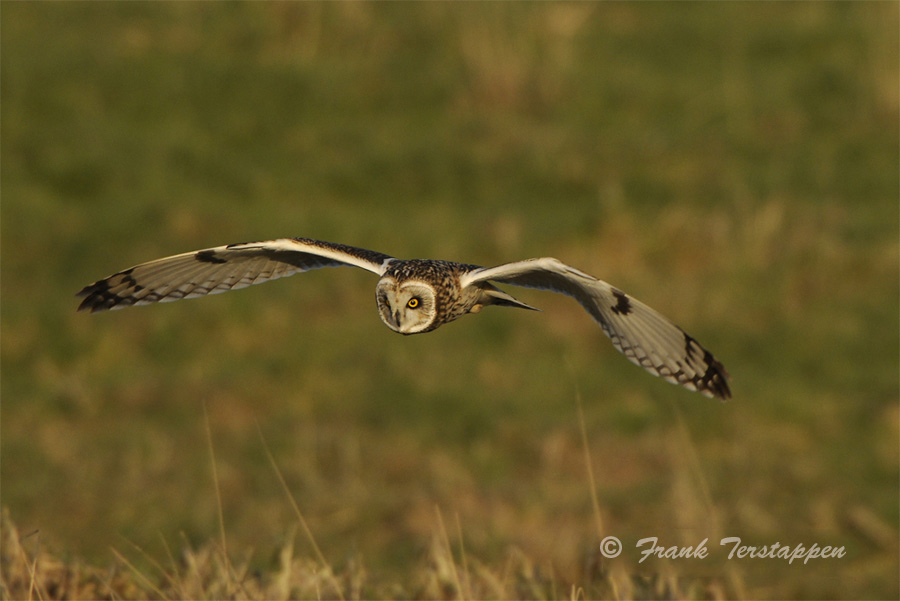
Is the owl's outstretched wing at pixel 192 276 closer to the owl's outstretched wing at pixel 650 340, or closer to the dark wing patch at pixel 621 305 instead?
the owl's outstretched wing at pixel 650 340

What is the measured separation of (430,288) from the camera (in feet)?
11.4

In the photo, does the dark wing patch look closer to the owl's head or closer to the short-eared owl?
the short-eared owl

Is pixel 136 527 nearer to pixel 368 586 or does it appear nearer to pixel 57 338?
pixel 57 338

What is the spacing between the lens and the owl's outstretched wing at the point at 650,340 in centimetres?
377

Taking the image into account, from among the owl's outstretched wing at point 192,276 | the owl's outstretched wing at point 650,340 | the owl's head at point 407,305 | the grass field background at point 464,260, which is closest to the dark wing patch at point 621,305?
the owl's outstretched wing at point 650,340

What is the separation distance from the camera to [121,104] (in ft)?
31.7

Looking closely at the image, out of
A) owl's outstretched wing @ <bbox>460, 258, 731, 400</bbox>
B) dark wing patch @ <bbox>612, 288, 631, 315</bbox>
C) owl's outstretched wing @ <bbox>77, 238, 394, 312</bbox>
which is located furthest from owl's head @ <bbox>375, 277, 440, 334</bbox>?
owl's outstretched wing @ <bbox>77, 238, 394, 312</bbox>

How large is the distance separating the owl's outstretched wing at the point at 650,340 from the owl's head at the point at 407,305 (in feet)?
1.07

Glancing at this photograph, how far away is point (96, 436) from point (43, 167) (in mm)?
2654

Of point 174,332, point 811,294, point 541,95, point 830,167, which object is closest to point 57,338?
point 174,332

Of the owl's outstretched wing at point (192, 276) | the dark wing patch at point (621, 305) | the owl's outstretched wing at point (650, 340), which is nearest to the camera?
the dark wing patch at point (621, 305)

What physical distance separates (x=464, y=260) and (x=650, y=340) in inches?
184

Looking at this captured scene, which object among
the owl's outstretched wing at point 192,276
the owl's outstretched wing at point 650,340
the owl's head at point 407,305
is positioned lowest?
the owl's outstretched wing at point 650,340

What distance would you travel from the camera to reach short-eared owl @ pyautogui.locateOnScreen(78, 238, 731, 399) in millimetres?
3475
